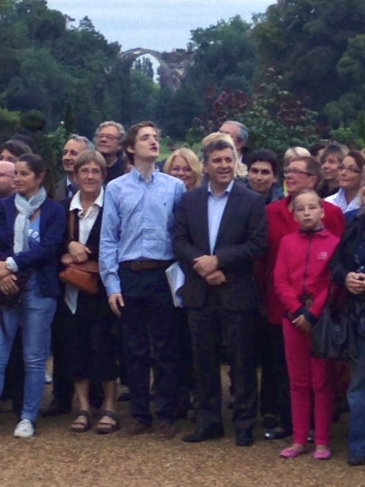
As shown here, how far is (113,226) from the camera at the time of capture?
749 centimetres

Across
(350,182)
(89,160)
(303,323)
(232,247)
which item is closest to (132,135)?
(89,160)

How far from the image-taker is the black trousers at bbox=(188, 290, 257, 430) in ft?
23.6

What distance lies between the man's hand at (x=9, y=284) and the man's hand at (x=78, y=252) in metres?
0.48

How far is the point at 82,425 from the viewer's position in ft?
25.3

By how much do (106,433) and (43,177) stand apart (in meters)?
1.92

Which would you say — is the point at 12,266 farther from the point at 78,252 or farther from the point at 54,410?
the point at 54,410

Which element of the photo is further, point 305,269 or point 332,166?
point 332,166

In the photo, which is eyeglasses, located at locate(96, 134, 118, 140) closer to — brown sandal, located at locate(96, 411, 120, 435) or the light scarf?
the light scarf

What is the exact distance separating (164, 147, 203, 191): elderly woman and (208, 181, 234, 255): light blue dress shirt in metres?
0.93

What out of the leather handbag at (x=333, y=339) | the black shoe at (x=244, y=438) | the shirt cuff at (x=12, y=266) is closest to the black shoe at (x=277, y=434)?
the black shoe at (x=244, y=438)

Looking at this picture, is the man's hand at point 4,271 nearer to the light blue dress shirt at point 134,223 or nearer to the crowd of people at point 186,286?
the crowd of people at point 186,286

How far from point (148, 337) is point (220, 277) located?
83 centimetres

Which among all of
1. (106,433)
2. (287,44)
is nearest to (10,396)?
(106,433)

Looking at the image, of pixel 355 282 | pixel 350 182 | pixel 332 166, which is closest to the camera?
pixel 355 282
